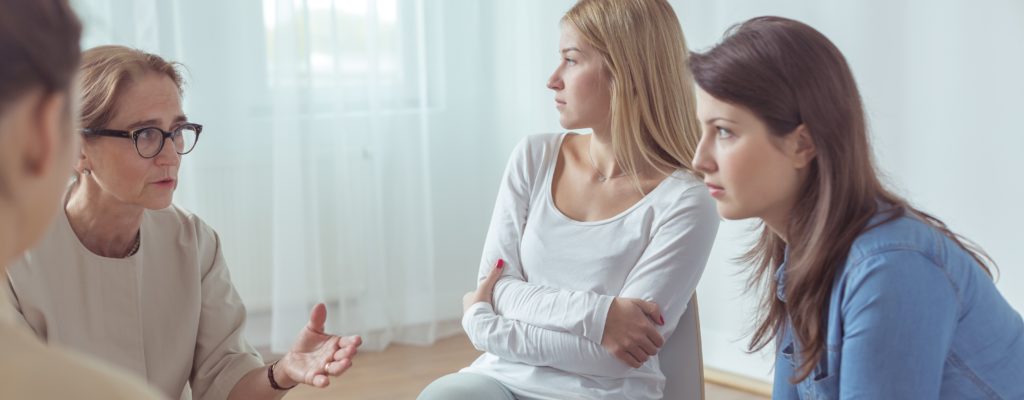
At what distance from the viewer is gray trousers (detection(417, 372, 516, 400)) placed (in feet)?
5.98

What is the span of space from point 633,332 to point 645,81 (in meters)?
0.48

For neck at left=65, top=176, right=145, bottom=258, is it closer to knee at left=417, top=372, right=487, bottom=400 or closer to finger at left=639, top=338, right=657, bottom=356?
knee at left=417, top=372, right=487, bottom=400

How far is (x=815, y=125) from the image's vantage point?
4.57ft

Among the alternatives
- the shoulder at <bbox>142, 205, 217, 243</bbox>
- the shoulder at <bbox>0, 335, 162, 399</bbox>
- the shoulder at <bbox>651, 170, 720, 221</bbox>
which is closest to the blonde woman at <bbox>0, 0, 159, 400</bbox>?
the shoulder at <bbox>0, 335, 162, 399</bbox>

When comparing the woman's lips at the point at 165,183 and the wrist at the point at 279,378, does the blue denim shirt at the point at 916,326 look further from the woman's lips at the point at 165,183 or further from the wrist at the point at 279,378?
the woman's lips at the point at 165,183

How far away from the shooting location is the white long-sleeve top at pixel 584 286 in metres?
1.83

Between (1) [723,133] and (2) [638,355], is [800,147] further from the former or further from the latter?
(2) [638,355]

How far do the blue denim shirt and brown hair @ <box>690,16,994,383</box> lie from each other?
28mm

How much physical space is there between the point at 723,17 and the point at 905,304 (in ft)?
7.23

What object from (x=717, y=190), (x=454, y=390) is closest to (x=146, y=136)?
(x=454, y=390)

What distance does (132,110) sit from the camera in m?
1.68

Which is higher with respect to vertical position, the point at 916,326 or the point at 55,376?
the point at 55,376

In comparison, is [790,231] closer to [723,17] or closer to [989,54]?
[989,54]

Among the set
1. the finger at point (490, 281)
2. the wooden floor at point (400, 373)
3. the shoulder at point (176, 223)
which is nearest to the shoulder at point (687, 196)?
the finger at point (490, 281)
